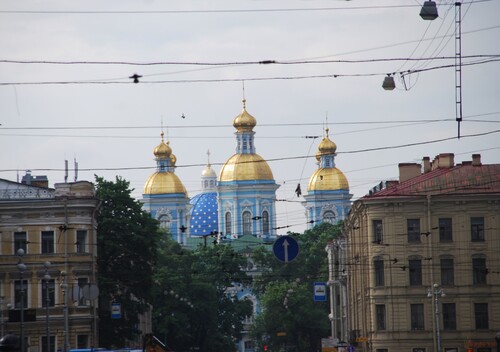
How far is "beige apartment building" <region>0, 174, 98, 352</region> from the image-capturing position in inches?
2753

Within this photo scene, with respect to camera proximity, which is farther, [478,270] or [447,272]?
[447,272]

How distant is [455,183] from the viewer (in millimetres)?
73562

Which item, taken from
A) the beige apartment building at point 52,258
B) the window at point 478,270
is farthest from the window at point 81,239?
the window at point 478,270

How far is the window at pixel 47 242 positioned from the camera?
70625 millimetres

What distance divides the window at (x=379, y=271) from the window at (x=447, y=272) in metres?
2.76

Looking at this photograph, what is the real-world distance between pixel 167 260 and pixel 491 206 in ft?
139

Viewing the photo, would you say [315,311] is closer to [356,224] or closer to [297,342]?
[297,342]

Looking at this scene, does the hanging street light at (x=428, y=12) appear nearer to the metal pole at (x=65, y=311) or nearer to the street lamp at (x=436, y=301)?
the metal pole at (x=65, y=311)

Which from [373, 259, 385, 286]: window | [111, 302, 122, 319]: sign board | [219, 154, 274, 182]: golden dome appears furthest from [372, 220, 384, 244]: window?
[219, 154, 274, 182]: golden dome

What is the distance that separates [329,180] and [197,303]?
94.8 m

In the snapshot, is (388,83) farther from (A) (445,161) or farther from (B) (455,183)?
(A) (445,161)

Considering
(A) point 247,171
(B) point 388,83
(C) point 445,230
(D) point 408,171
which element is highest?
(A) point 247,171

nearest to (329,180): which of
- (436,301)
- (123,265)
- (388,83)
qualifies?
(123,265)

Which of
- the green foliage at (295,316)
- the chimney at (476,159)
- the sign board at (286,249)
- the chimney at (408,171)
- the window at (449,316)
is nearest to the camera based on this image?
the sign board at (286,249)
